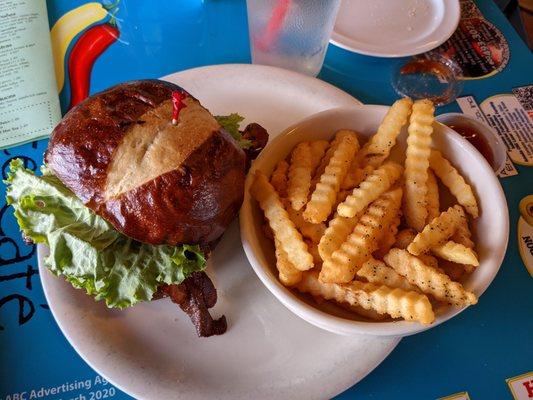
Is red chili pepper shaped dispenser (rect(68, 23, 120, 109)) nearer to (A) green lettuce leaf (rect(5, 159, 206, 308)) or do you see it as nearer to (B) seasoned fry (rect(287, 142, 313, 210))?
(A) green lettuce leaf (rect(5, 159, 206, 308))

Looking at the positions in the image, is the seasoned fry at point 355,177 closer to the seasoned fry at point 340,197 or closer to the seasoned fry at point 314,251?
the seasoned fry at point 340,197

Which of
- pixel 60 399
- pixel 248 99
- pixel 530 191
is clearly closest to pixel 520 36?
pixel 530 191

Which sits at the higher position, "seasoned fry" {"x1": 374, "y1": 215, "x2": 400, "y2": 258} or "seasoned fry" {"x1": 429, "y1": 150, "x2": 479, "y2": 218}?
"seasoned fry" {"x1": 429, "y1": 150, "x2": 479, "y2": 218}

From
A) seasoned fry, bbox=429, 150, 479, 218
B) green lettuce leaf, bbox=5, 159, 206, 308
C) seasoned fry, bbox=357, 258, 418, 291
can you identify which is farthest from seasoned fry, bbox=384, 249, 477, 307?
green lettuce leaf, bbox=5, 159, 206, 308

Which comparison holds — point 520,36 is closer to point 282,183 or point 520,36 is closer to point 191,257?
point 282,183

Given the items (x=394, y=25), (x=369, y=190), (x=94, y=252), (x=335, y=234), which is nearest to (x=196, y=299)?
(x=94, y=252)

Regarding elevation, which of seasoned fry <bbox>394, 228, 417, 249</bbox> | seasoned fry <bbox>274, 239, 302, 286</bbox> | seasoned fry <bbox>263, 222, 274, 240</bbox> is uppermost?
seasoned fry <bbox>394, 228, 417, 249</bbox>

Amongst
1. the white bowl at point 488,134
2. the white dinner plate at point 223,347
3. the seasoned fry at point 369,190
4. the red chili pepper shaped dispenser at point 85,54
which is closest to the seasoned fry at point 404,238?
the seasoned fry at point 369,190
